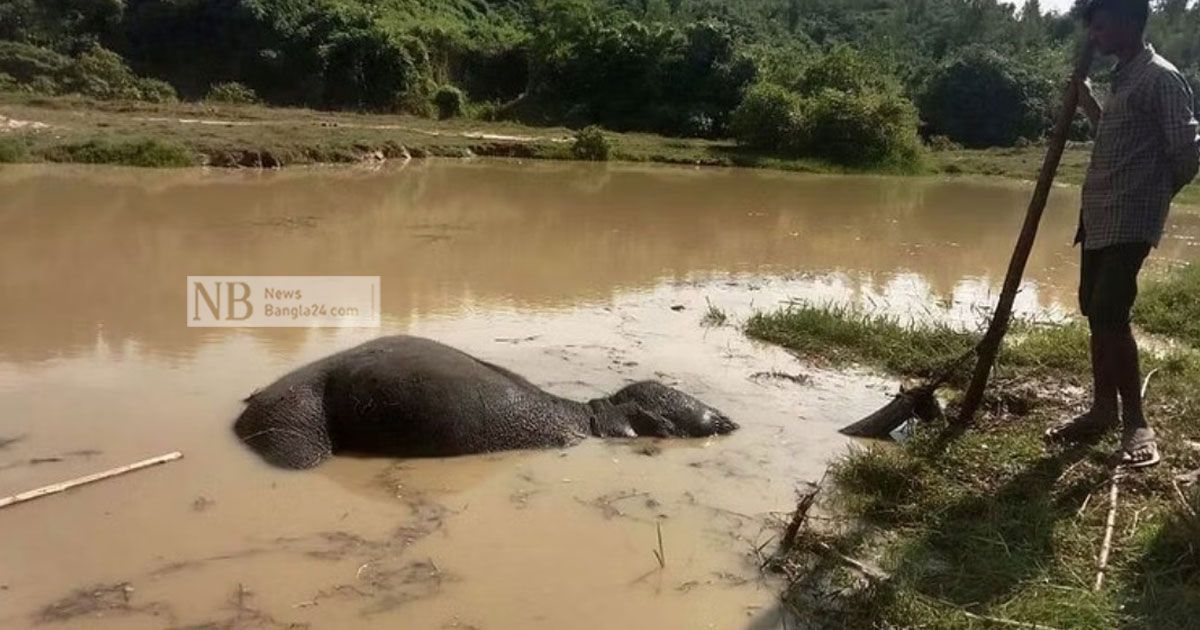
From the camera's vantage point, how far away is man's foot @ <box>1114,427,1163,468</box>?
370 cm

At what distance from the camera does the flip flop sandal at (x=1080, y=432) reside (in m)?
4.11

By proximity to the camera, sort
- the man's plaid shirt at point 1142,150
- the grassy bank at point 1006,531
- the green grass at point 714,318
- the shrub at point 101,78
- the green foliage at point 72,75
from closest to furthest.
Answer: the grassy bank at point 1006,531, the man's plaid shirt at point 1142,150, the green grass at point 714,318, the green foliage at point 72,75, the shrub at point 101,78

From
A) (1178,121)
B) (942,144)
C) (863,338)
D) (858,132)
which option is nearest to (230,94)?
(858,132)

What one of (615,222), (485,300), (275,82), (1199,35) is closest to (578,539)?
(485,300)

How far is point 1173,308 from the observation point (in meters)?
7.34

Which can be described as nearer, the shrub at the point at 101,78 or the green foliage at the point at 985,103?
the shrub at the point at 101,78

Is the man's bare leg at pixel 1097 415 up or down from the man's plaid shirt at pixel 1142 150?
down

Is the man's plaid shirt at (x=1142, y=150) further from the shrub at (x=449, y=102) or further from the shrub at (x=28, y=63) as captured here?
the shrub at (x=449, y=102)

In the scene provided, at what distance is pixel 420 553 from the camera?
340 centimetres

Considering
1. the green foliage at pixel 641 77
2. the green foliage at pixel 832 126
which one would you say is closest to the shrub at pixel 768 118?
the green foliage at pixel 832 126

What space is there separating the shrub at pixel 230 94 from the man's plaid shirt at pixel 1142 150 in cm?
→ 2417

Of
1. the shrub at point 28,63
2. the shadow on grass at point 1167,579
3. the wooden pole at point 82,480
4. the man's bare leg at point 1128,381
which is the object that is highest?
the shrub at point 28,63

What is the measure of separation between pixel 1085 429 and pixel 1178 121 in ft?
4.14

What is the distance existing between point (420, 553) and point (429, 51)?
1123 inches
